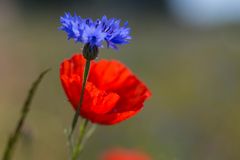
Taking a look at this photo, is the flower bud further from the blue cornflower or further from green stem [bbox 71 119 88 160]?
green stem [bbox 71 119 88 160]

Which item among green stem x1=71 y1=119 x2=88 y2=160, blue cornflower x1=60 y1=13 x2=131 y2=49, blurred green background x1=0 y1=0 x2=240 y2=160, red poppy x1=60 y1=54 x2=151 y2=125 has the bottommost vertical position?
green stem x1=71 y1=119 x2=88 y2=160

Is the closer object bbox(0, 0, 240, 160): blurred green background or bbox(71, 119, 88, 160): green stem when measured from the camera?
bbox(71, 119, 88, 160): green stem

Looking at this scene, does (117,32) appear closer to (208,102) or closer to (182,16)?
(208,102)

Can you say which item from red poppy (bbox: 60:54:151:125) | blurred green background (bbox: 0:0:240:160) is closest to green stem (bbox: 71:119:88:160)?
red poppy (bbox: 60:54:151:125)

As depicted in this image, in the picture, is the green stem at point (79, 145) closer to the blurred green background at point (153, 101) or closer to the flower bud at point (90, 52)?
the flower bud at point (90, 52)

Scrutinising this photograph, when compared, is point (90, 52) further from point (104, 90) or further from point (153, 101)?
point (153, 101)

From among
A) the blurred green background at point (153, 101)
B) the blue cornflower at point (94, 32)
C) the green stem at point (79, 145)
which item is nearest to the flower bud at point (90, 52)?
the blue cornflower at point (94, 32)

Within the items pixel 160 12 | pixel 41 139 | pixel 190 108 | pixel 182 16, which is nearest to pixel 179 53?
pixel 190 108
